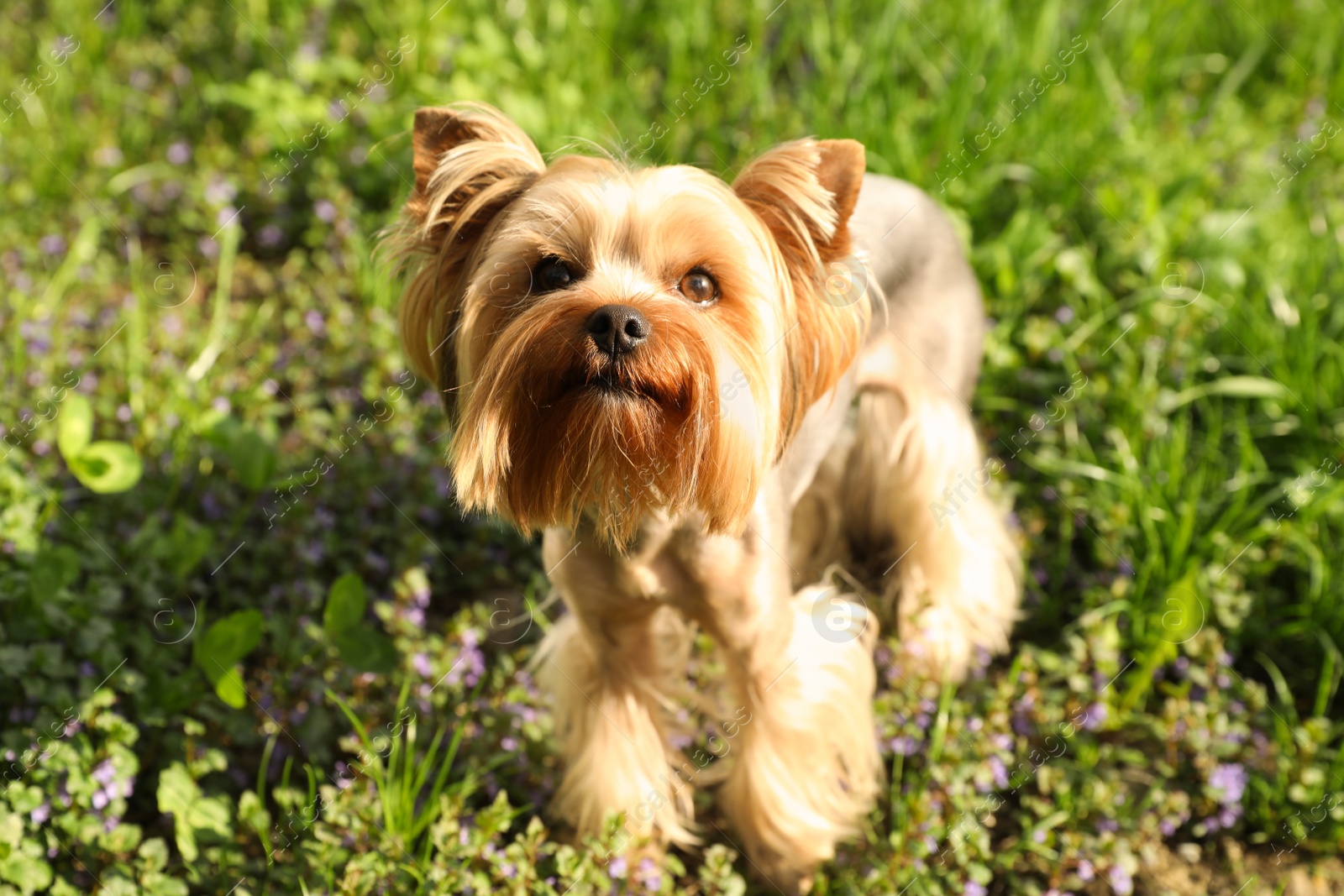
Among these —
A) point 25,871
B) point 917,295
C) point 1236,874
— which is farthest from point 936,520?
point 25,871

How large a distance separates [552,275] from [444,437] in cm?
173

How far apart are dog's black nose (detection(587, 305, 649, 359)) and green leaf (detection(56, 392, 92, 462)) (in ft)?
6.07

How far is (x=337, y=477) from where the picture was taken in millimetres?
3844

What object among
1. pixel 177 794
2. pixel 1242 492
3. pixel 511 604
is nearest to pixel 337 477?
pixel 511 604

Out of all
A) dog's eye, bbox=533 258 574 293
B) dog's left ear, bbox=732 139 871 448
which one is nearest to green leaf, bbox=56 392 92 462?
dog's eye, bbox=533 258 574 293

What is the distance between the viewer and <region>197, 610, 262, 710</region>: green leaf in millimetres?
2867

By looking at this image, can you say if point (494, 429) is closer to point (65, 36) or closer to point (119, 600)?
point (119, 600)

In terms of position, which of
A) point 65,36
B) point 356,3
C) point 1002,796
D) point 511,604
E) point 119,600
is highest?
point 65,36

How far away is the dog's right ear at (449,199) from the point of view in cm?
234

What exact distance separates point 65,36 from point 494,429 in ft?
14.3

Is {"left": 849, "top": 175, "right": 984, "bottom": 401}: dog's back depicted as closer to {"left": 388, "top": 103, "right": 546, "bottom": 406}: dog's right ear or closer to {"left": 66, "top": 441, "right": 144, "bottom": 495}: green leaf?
{"left": 388, "top": 103, "right": 546, "bottom": 406}: dog's right ear

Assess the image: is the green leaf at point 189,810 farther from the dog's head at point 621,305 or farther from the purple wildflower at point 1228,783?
the purple wildflower at point 1228,783

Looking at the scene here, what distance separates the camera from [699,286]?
2.33 m

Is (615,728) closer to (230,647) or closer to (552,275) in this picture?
(230,647)
